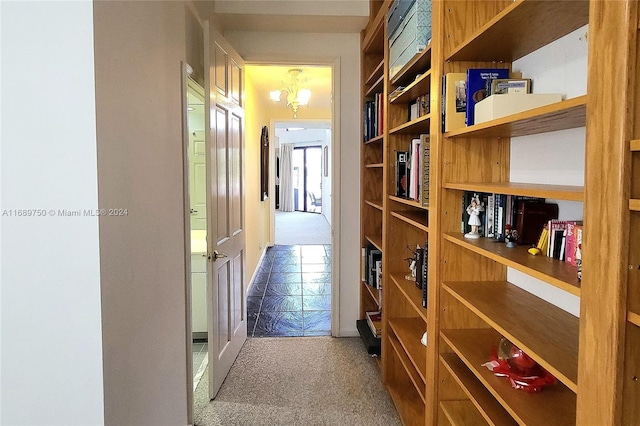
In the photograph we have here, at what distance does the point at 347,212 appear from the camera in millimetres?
3273

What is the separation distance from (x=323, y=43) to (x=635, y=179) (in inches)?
110

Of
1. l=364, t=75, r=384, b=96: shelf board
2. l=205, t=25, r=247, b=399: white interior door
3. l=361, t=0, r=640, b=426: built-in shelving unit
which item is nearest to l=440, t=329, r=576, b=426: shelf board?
l=361, t=0, r=640, b=426: built-in shelving unit

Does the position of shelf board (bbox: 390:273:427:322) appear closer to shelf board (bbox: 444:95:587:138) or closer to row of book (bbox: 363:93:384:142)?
shelf board (bbox: 444:95:587:138)

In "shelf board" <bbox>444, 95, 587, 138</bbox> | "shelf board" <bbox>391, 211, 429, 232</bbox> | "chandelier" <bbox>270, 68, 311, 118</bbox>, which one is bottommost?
"shelf board" <bbox>391, 211, 429, 232</bbox>

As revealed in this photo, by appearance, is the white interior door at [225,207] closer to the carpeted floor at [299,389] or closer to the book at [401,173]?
the carpeted floor at [299,389]

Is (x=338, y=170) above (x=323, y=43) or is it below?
below

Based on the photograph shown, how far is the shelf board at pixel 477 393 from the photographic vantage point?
4.14 ft

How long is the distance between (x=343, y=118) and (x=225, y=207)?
48.0 inches

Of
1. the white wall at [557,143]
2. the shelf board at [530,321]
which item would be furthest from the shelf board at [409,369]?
the white wall at [557,143]

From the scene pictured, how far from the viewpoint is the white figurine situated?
1484 millimetres

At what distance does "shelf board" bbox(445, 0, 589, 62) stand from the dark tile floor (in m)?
2.52

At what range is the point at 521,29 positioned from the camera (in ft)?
3.97

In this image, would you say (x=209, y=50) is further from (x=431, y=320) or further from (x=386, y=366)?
(x=386, y=366)

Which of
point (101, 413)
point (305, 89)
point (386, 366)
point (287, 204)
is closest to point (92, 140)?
point (101, 413)
